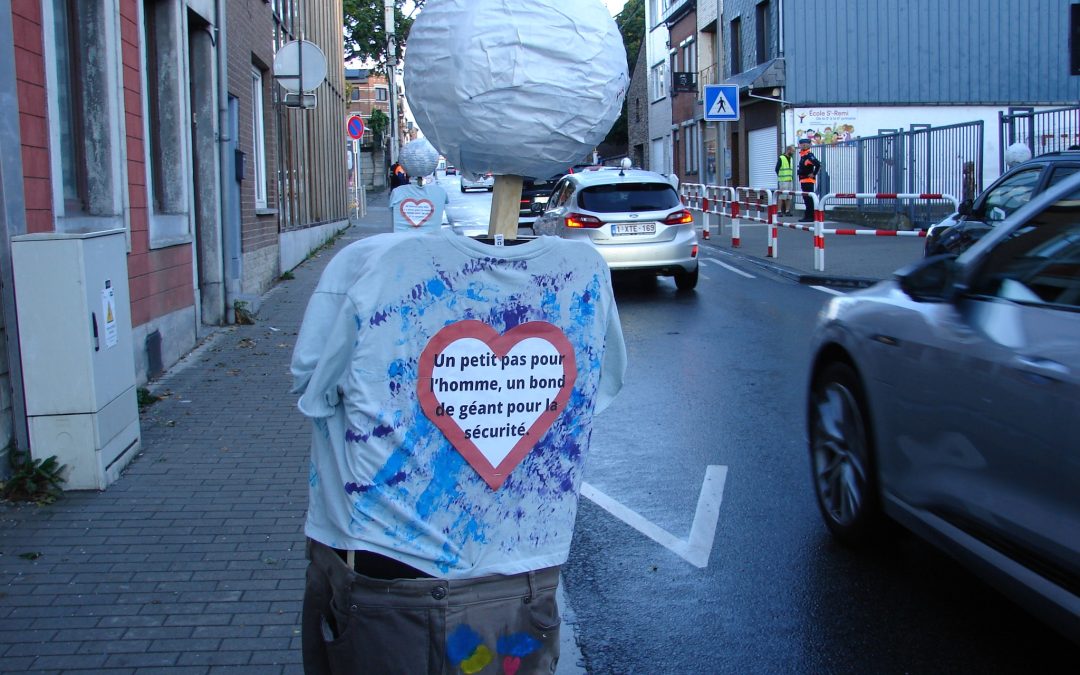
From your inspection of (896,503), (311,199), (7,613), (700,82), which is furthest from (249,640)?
(700,82)

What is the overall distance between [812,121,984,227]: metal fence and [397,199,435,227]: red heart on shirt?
34.6 ft

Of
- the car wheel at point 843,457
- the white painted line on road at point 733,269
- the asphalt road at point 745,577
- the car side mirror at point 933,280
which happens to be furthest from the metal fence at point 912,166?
the car side mirror at point 933,280

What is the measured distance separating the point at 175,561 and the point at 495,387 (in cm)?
310

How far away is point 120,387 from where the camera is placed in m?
6.29

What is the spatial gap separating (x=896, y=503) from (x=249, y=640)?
8.32ft

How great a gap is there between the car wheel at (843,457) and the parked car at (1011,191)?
426 centimetres

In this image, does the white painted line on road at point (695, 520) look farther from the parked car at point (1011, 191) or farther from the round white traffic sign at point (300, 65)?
the round white traffic sign at point (300, 65)

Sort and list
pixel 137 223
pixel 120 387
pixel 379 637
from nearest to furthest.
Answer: pixel 379 637 < pixel 120 387 < pixel 137 223

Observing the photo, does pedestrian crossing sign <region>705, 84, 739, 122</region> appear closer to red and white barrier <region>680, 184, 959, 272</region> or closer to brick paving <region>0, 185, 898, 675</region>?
red and white barrier <region>680, 184, 959, 272</region>

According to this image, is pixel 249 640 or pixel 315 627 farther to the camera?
pixel 249 640

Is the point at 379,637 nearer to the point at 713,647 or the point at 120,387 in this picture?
the point at 713,647

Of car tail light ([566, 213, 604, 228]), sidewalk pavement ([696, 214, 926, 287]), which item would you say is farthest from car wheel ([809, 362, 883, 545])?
sidewalk pavement ([696, 214, 926, 287])

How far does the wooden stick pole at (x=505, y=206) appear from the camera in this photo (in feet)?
8.00

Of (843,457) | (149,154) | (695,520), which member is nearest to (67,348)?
(695,520)
